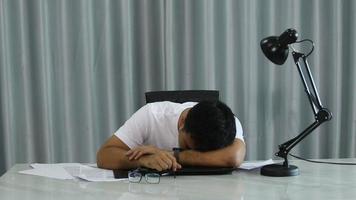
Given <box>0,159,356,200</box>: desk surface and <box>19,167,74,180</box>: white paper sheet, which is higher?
<box>19,167,74,180</box>: white paper sheet

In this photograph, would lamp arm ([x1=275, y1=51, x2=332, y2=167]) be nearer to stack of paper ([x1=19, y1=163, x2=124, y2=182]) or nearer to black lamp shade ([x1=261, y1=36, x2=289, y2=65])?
black lamp shade ([x1=261, y1=36, x2=289, y2=65])

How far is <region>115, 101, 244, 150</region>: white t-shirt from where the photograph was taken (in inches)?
82.0

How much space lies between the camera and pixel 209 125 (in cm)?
174

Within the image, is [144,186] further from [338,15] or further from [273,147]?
[338,15]

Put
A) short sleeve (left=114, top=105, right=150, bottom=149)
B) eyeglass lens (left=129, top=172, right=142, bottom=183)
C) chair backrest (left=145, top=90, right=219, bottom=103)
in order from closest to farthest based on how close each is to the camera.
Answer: eyeglass lens (left=129, top=172, right=142, bottom=183) → short sleeve (left=114, top=105, right=150, bottom=149) → chair backrest (left=145, top=90, right=219, bottom=103)

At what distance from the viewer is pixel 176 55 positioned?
3053 mm

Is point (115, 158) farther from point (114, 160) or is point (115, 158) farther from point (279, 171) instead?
point (279, 171)

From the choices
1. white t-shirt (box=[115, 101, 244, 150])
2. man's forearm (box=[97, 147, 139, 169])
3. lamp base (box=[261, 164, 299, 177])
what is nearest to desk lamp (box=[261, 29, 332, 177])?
lamp base (box=[261, 164, 299, 177])

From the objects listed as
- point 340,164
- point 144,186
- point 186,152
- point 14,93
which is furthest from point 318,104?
point 14,93

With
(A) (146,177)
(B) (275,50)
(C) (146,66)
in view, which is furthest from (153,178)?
(C) (146,66)

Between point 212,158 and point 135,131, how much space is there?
0.42 meters

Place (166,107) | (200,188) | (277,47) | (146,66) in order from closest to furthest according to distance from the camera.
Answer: (200,188)
(277,47)
(166,107)
(146,66)

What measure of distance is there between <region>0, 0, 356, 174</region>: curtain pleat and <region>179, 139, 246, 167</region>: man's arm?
1.24 metres

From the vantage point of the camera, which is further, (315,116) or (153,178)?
(315,116)
